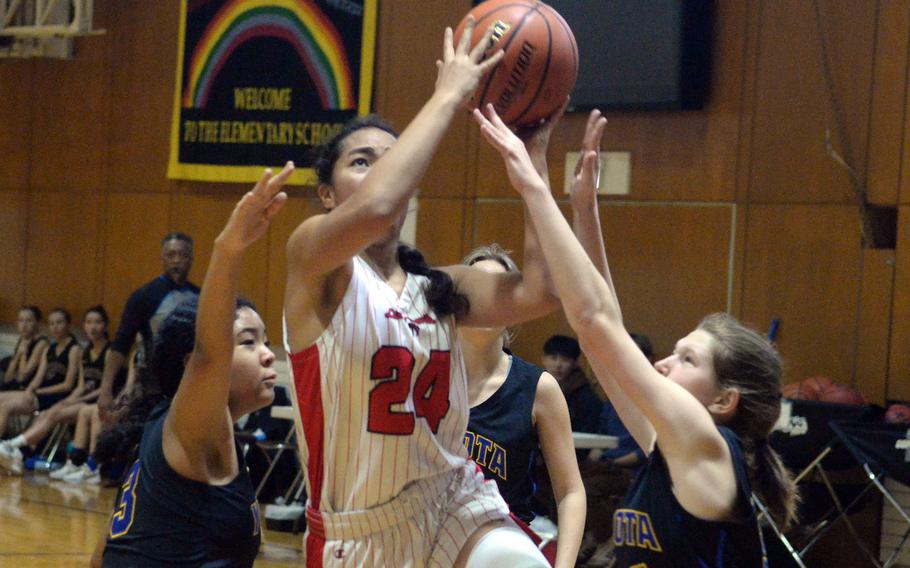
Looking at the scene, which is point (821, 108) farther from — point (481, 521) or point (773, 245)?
point (481, 521)

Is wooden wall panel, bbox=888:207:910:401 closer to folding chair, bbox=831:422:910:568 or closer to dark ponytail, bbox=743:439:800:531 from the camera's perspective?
folding chair, bbox=831:422:910:568

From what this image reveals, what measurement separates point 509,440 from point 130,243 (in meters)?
8.24

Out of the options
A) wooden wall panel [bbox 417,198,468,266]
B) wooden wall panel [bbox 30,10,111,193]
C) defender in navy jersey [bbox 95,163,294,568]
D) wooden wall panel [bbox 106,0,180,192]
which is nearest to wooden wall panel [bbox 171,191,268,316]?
wooden wall panel [bbox 106,0,180,192]

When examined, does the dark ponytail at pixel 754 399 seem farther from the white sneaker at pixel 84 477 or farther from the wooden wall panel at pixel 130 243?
the wooden wall panel at pixel 130 243

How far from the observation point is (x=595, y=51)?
26.6ft

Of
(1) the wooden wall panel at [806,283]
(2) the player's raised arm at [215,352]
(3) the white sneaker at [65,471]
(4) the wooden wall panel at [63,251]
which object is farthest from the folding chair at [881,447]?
(4) the wooden wall panel at [63,251]

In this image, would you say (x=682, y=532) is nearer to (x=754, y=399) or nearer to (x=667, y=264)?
(x=754, y=399)

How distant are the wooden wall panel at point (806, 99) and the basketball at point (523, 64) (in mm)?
4895

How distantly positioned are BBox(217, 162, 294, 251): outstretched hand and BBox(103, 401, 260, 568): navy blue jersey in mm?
628

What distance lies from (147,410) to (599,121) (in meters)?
1.41

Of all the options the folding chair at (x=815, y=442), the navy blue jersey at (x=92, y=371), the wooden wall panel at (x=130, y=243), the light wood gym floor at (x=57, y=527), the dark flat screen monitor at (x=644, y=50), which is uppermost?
the dark flat screen monitor at (x=644, y=50)

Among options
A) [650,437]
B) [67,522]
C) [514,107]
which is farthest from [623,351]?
[67,522]

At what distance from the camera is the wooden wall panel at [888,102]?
7.35 metres

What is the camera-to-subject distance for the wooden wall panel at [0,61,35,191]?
478 inches
